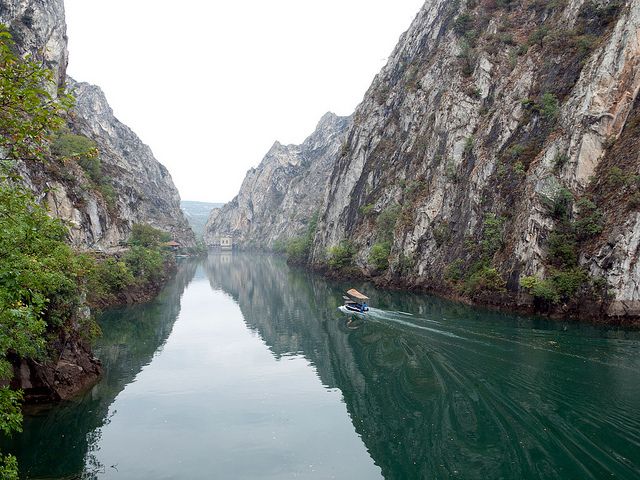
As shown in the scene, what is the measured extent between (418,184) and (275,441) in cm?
5744

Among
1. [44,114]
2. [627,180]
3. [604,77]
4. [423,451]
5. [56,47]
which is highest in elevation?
[56,47]

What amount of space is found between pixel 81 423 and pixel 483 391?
18.9m

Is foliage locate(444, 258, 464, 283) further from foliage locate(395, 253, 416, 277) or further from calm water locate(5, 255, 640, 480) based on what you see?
calm water locate(5, 255, 640, 480)

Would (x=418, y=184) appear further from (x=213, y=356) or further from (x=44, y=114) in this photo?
(x=44, y=114)

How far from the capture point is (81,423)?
1911 cm

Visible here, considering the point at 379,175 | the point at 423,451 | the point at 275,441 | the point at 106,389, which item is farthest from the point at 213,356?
the point at 379,175

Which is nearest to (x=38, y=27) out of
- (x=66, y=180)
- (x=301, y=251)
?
(x=66, y=180)

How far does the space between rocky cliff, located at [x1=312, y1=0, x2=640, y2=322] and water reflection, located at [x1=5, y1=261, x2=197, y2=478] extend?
1287 inches

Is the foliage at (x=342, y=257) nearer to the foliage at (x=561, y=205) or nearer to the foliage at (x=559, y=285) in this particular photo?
the foliage at (x=561, y=205)

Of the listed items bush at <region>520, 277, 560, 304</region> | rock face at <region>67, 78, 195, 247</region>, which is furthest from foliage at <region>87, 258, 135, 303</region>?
bush at <region>520, 277, 560, 304</region>

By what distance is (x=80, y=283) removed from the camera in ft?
81.6

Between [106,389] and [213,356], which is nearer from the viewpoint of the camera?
[106,389]

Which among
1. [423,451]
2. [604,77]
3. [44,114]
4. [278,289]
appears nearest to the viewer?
[44,114]

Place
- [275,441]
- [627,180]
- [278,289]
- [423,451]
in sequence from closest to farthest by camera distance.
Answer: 1. [423,451]
2. [275,441]
3. [627,180]
4. [278,289]
